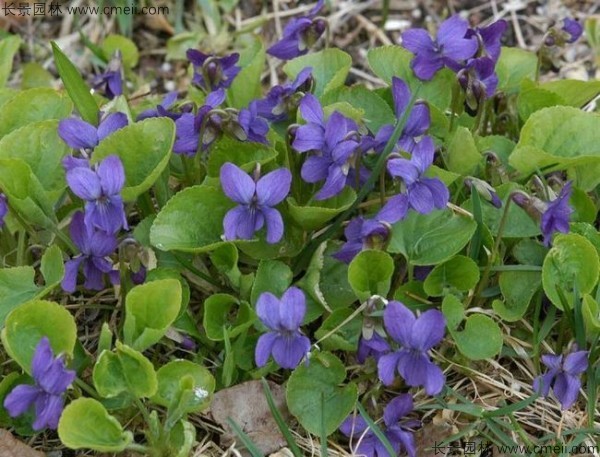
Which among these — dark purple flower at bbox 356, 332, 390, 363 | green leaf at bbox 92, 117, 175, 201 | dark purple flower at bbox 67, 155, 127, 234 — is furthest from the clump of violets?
dark purple flower at bbox 356, 332, 390, 363

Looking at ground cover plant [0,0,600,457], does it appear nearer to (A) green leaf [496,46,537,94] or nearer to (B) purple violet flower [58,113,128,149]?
(B) purple violet flower [58,113,128,149]

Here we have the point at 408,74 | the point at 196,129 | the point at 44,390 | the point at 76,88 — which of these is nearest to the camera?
the point at 44,390

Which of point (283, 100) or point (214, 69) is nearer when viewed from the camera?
point (283, 100)

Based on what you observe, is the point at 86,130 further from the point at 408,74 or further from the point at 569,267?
the point at 569,267

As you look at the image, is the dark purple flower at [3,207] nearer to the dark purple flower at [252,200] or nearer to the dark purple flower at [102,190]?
the dark purple flower at [102,190]

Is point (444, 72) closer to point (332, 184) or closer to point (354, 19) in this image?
point (332, 184)

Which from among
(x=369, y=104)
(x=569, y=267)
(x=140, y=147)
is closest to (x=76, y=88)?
(x=140, y=147)

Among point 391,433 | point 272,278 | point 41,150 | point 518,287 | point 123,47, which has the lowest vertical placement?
point 391,433

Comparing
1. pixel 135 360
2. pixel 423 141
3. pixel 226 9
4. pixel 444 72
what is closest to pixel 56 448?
pixel 135 360
